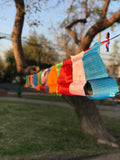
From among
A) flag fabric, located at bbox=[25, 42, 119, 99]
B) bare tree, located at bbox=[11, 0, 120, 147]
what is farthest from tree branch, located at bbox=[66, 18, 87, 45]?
flag fabric, located at bbox=[25, 42, 119, 99]

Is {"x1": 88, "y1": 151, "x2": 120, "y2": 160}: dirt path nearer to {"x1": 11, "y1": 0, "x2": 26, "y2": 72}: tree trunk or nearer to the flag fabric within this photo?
the flag fabric

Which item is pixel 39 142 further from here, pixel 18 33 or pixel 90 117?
pixel 18 33

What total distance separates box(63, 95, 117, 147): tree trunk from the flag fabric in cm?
186

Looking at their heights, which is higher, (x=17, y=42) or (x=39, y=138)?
(x=17, y=42)

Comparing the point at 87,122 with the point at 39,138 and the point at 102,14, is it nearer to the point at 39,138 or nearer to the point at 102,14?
the point at 39,138

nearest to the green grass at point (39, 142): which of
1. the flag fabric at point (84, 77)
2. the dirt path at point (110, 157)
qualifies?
the dirt path at point (110, 157)

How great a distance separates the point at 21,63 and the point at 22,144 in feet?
9.64

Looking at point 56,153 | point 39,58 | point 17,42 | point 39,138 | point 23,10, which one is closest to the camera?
point 56,153

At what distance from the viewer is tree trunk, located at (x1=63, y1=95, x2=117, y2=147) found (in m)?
6.15

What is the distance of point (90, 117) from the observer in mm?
6289

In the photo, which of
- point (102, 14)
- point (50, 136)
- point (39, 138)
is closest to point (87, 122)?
point (50, 136)

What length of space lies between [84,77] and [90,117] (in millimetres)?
3537

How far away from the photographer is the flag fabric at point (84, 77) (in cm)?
260

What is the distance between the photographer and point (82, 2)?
277 inches
